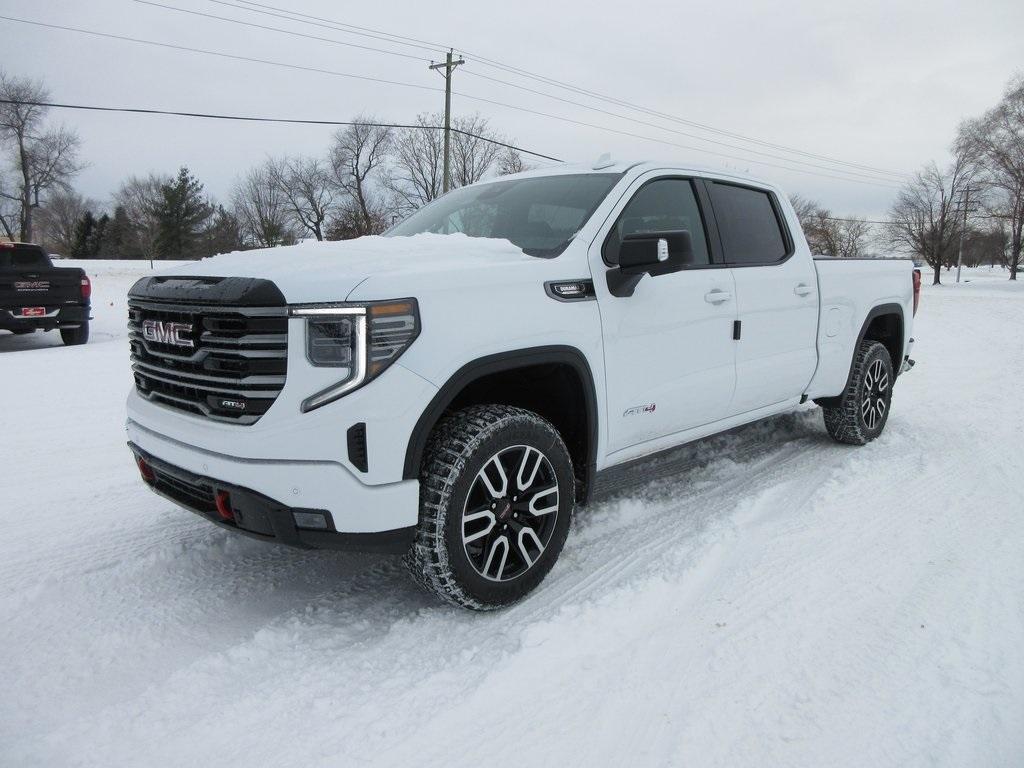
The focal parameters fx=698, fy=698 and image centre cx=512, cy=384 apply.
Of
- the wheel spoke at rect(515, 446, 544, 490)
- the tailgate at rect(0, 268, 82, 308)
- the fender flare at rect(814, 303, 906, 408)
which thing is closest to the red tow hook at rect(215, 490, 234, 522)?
the wheel spoke at rect(515, 446, 544, 490)

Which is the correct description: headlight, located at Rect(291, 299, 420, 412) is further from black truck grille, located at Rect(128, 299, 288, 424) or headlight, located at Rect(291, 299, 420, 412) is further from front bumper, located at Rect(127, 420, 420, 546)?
front bumper, located at Rect(127, 420, 420, 546)

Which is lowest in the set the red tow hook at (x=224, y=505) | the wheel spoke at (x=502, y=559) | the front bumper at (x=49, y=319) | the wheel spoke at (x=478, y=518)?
the wheel spoke at (x=502, y=559)

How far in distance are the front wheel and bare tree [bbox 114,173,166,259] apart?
65.0 meters

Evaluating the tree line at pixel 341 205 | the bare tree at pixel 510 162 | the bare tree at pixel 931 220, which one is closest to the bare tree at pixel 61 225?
the tree line at pixel 341 205

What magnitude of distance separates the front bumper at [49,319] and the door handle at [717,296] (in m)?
10.7

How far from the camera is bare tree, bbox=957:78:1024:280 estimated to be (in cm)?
4097

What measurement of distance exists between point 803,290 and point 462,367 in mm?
2738

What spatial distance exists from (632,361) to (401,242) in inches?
46.5

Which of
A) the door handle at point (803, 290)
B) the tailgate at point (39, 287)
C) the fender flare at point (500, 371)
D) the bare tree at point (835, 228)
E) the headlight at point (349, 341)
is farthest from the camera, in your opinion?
the bare tree at point (835, 228)

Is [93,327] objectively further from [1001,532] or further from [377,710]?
[1001,532]

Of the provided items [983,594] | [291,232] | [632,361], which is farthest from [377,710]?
[291,232]

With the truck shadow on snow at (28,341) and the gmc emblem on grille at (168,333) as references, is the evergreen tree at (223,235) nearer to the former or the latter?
the truck shadow on snow at (28,341)

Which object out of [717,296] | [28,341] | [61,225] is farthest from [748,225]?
[61,225]

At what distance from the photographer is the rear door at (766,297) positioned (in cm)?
397
